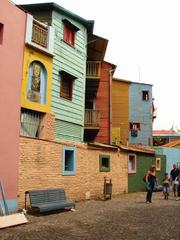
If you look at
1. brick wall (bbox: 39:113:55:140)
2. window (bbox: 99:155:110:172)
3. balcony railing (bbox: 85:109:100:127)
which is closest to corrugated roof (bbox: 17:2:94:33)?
brick wall (bbox: 39:113:55:140)

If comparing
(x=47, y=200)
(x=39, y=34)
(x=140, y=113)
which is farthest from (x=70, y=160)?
(x=140, y=113)

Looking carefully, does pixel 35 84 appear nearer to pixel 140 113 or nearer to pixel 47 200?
pixel 47 200

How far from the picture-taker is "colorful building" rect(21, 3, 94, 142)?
16812mm

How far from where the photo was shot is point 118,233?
915cm

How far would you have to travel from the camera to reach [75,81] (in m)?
18.4

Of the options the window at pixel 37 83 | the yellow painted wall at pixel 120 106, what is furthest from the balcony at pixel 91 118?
the yellow painted wall at pixel 120 106

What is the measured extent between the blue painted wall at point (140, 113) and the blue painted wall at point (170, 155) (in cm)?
465

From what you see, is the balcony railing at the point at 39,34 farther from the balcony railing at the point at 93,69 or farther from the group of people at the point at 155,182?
the group of people at the point at 155,182

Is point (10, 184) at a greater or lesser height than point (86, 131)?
lesser

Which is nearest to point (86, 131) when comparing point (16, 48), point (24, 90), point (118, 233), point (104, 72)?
point (104, 72)

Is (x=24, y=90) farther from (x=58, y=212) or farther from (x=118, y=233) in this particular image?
(x=118, y=233)

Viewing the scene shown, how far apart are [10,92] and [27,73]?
7.09ft

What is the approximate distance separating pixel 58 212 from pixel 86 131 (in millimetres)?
9907

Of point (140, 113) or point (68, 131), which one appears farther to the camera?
point (140, 113)
